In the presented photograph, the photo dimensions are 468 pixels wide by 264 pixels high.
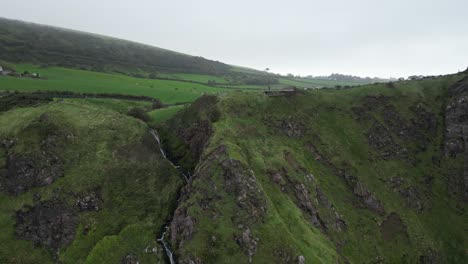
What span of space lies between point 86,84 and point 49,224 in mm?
102598

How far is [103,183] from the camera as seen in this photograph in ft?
219

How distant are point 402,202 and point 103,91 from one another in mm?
118405

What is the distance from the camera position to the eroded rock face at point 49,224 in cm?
5675

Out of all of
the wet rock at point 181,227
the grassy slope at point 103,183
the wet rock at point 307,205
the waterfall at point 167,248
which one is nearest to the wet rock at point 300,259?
the wet rock at point 307,205

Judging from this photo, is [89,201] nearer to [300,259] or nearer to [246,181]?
[246,181]

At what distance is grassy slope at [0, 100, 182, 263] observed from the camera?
5491 cm

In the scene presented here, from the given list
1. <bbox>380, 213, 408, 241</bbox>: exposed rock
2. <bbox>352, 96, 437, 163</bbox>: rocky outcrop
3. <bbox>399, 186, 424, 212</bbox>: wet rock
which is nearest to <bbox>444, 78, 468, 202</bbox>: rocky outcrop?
<bbox>352, 96, 437, 163</bbox>: rocky outcrop

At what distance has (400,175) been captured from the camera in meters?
83.0

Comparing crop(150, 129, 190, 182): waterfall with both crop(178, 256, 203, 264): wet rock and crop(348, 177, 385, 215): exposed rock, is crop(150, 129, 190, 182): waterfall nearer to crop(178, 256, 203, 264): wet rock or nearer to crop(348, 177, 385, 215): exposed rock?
crop(178, 256, 203, 264): wet rock

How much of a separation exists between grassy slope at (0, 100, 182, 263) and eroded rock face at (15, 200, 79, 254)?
43.9 inches

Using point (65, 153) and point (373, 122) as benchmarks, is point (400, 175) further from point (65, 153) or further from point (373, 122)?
point (65, 153)

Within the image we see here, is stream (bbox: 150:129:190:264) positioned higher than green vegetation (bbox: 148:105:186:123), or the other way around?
green vegetation (bbox: 148:105:186:123)

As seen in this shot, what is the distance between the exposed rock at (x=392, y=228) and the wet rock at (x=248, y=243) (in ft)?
116

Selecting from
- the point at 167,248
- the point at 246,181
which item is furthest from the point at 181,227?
the point at 246,181
